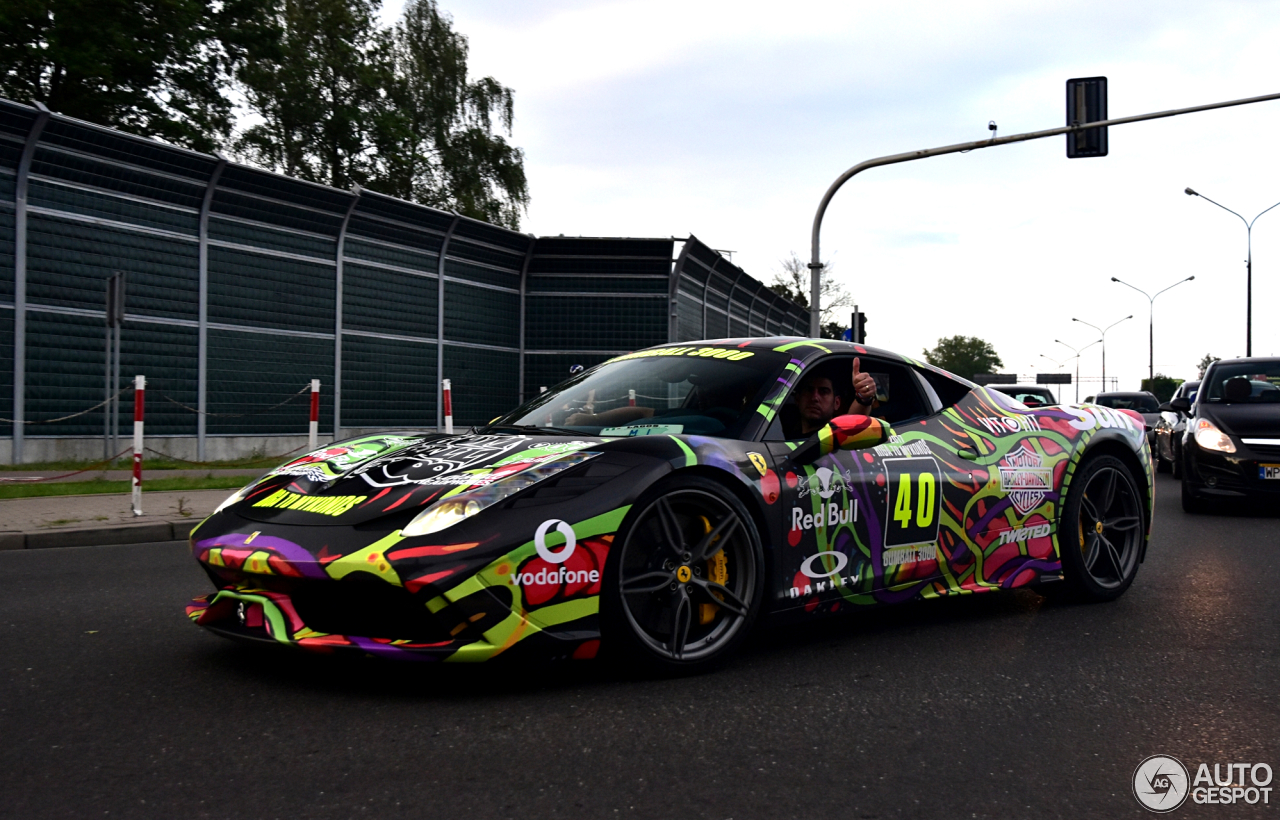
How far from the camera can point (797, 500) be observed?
14.4ft

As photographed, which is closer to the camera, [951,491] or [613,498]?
[613,498]

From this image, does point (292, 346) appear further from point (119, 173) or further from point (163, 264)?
point (119, 173)

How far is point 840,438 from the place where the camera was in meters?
4.41

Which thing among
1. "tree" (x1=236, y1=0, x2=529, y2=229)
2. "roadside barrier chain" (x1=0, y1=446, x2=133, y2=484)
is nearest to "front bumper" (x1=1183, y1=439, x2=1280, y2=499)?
"roadside barrier chain" (x1=0, y1=446, x2=133, y2=484)

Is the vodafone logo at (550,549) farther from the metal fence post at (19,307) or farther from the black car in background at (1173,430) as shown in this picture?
the metal fence post at (19,307)

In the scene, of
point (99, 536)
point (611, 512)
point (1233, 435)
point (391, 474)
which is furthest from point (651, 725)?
point (1233, 435)

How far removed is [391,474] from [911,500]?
2.21 m

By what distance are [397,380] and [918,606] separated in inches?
696

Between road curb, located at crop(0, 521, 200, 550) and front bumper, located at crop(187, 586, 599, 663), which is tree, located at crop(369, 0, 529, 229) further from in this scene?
front bumper, located at crop(187, 586, 599, 663)

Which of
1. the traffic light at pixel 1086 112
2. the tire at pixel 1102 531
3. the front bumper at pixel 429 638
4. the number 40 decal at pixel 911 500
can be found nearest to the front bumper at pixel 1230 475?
the tire at pixel 1102 531

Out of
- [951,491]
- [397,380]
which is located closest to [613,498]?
[951,491]

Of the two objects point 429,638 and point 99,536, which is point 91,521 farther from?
point 429,638

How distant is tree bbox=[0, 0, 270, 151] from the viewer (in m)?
26.2

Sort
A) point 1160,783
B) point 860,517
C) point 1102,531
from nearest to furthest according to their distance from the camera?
point 1160,783 < point 860,517 < point 1102,531
